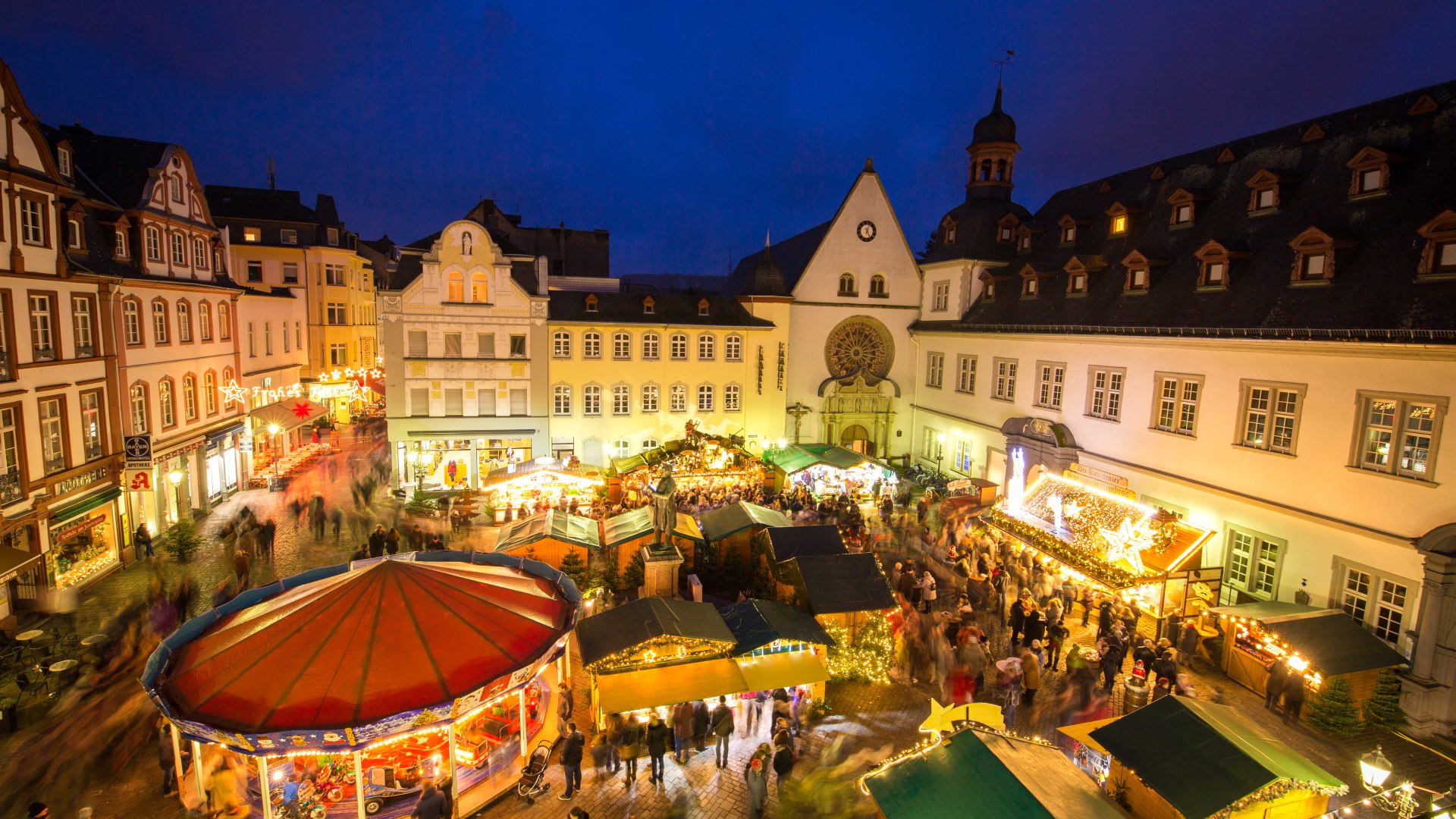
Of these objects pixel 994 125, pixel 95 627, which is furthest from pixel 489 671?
pixel 994 125

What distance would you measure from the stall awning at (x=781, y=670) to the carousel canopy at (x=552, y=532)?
23.8 ft

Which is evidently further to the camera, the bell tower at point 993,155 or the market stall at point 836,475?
the bell tower at point 993,155

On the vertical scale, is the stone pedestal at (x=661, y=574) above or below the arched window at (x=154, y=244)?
below

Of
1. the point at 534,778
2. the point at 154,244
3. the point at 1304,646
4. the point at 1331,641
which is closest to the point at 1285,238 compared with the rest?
the point at 1331,641

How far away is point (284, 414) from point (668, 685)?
1085 inches

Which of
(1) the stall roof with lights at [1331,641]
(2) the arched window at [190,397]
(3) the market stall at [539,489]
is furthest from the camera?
(3) the market stall at [539,489]

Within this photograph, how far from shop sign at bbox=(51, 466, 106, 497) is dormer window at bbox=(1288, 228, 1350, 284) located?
32290 millimetres

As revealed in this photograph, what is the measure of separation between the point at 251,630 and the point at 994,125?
114 ft

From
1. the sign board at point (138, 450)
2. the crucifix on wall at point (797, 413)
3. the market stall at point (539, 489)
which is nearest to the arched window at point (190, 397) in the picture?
the sign board at point (138, 450)

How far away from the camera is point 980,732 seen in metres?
8.62

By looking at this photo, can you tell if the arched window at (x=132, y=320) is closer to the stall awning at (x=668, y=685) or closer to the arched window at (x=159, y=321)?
the arched window at (x=159, y=321)

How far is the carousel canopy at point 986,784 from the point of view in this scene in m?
7.30

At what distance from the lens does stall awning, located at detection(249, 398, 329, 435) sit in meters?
29.1

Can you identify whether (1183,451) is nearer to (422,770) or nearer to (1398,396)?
(1398,396)
